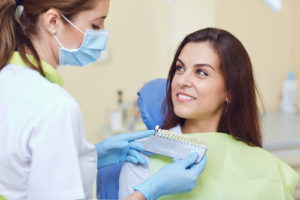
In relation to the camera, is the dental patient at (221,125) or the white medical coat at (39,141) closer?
the white medical coat at (39,141)

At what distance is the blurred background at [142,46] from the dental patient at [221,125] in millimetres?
812

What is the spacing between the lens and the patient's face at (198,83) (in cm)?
116

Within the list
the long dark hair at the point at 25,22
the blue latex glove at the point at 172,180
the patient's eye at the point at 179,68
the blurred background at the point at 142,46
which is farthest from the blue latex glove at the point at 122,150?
the blurred background at the point at 142,46

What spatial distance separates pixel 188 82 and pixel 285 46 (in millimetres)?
1657

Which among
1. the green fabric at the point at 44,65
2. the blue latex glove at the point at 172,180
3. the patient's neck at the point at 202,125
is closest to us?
the green fabric at the point at 44,65

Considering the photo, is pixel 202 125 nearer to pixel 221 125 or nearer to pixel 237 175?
pixel 221 125

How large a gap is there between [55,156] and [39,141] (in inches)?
2.1

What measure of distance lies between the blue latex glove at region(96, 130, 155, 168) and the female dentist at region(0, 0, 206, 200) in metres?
Result: 0.18

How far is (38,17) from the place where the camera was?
890 mm

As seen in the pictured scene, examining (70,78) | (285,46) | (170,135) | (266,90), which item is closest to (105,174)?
(170,135)

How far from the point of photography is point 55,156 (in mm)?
731

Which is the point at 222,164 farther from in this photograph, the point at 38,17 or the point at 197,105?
the point at 38,17

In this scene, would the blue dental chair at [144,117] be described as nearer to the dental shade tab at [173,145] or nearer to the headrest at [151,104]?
the headrest at [151,104]

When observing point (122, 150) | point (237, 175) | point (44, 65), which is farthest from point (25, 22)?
point (237, 175)
